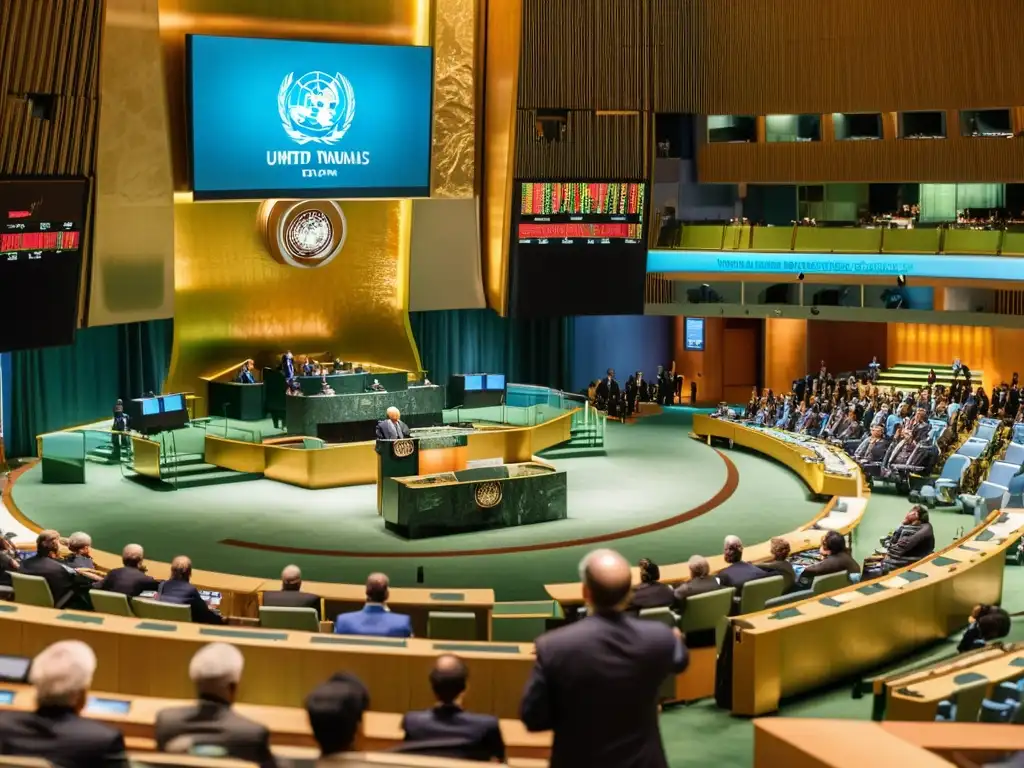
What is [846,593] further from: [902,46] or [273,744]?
[902,46]

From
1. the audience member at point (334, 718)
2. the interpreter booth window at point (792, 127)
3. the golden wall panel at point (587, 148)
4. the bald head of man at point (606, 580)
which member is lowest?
the audience member at point (334, 718)

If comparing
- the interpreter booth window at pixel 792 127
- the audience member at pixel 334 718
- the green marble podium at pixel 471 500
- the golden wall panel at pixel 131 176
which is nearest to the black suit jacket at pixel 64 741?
the audience member at pixel 334 718

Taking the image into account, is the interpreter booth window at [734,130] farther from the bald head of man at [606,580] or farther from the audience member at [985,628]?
the bald head of man at [606,580]

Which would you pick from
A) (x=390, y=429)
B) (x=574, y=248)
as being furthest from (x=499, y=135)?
(x=390, y=429)

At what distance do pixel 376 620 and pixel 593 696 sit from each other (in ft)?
12.8

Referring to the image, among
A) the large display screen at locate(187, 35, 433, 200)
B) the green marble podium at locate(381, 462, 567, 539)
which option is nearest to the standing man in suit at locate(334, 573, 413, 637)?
the green marble podium at locate(381, 462, 567, 539)

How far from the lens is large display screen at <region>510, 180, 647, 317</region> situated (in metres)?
19.7

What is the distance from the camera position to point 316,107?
1905 centimetres

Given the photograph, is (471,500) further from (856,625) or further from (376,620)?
(376,620)

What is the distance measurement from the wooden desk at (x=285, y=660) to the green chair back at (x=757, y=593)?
2.45 meters

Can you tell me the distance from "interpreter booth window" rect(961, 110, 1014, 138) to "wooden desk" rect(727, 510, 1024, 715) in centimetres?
1445

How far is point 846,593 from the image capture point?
352 inches

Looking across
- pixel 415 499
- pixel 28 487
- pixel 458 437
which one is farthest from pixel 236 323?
pixel 415 499

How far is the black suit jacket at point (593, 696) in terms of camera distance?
363 cm
